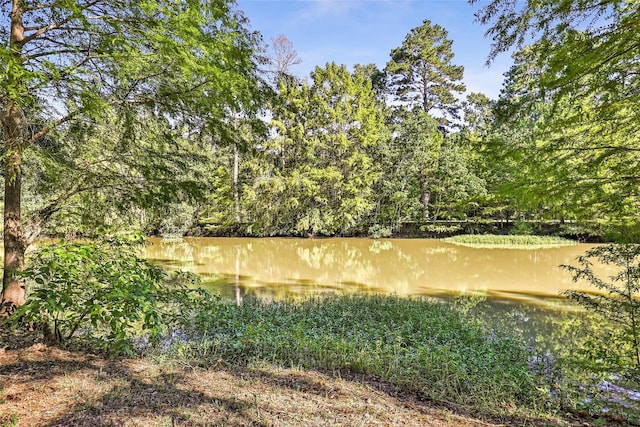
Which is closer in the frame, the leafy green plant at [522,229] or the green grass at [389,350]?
the green grass at [389,350]

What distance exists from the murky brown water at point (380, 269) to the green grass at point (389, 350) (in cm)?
349

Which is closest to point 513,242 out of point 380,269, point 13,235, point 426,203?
point 426,203

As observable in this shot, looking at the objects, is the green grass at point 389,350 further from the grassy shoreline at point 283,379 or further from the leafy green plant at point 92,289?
the leafy green plant at point 92,289

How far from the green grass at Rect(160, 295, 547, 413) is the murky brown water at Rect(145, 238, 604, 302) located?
11.4ft

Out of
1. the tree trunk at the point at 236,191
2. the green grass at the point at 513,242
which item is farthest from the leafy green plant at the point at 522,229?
the tree trunk at the point at 236,191

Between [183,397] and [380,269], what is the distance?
37.0ft

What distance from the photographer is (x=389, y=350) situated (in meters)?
4.21

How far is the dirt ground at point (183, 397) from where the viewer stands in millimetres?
2393

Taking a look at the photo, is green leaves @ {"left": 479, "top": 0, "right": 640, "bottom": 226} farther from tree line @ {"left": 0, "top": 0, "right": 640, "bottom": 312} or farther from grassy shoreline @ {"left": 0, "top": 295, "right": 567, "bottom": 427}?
grassy shoreline @ {"left": 0, "top": 295, "right": 567, "bottom": 427}

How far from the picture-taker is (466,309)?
24.9 ft

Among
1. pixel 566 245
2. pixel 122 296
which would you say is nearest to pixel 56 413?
pixel 122 296

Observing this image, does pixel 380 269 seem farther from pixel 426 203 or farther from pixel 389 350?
pixel 426 203

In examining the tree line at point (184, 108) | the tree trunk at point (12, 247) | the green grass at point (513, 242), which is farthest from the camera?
the green grass at point (513, 242)

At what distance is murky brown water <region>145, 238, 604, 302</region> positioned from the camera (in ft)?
32.8
